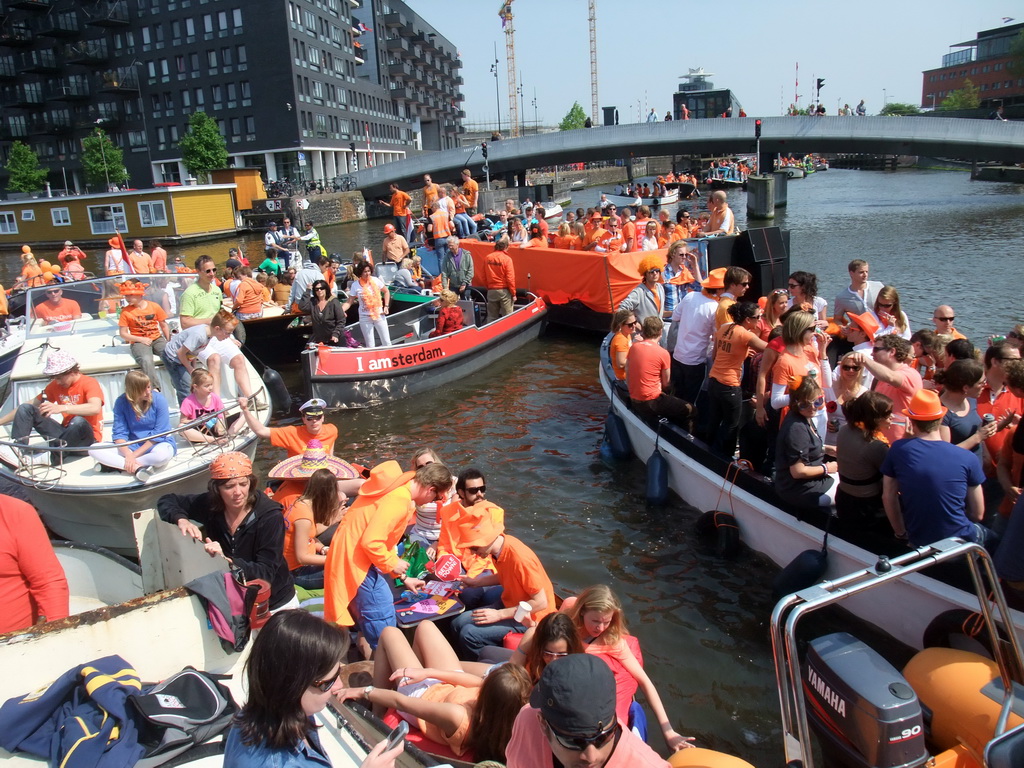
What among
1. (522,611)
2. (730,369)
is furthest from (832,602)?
(730,369)

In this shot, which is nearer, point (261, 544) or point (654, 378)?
point (261, 544)

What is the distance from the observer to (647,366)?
7754 mm

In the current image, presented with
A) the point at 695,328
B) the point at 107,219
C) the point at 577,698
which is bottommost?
the point at 577,698

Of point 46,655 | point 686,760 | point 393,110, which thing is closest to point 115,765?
point 46,655

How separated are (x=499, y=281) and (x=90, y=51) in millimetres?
62577

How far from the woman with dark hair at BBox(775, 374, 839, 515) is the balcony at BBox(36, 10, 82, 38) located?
238 ft

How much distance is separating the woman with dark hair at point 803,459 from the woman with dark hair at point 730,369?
123 cm

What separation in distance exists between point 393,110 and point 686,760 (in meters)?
86.9

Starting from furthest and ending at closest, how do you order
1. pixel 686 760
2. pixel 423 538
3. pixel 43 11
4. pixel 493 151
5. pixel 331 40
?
pixel 331 40 < pixel 43 11 < pixel 493 151 < pixel 423 538 < pixel 686 760

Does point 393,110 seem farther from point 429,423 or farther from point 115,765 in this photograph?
point 115,765

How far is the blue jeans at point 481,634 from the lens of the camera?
4.77 m

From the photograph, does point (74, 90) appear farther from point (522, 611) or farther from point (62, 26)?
point (522, 611)

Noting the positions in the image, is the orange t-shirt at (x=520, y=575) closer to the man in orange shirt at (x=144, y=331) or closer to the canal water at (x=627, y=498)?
the canal water at (x=627, y=498)

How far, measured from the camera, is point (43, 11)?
60.4 metres
